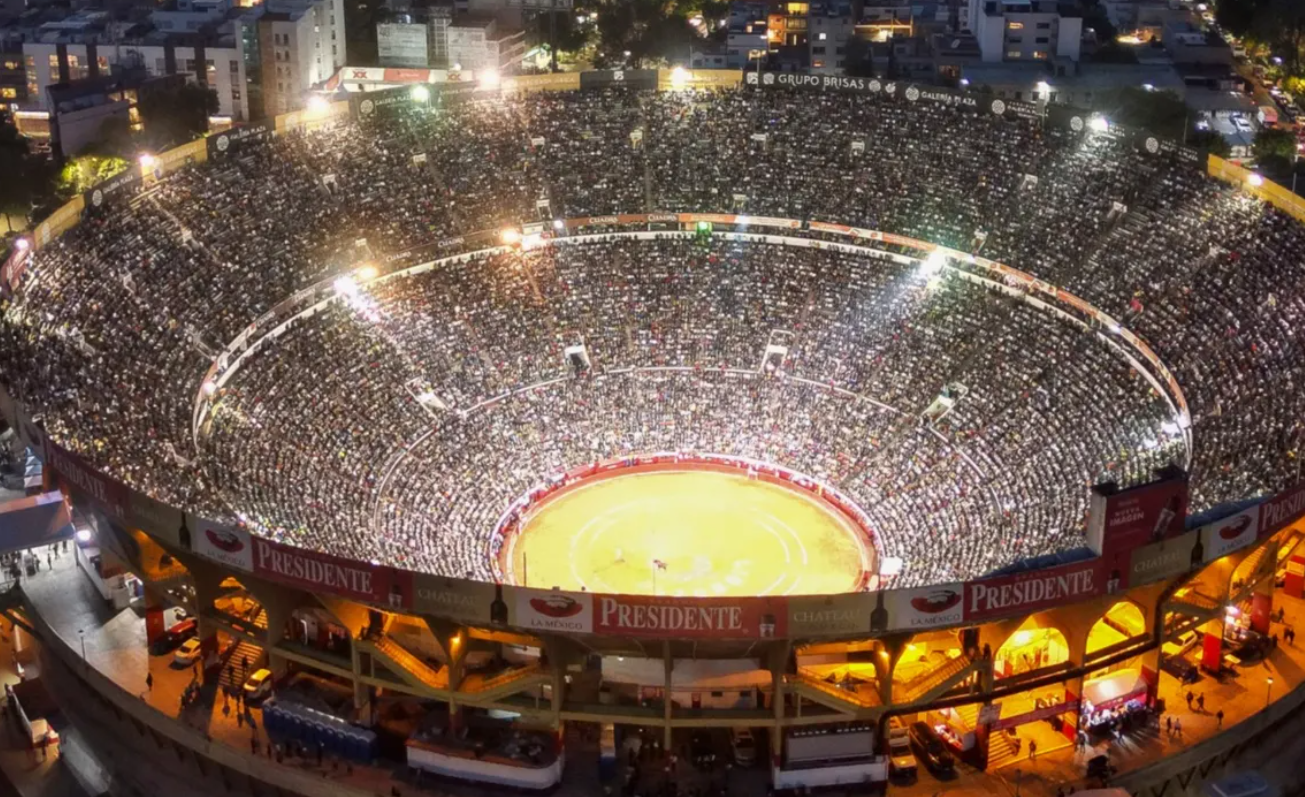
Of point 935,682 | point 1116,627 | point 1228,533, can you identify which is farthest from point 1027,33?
point 935,682

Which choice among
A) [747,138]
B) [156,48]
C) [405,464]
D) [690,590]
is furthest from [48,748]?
[156,48]

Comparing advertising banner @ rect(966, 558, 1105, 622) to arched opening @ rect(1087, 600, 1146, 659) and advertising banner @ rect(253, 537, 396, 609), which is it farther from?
advertising banner @ rect(253, 537, 396, 609)

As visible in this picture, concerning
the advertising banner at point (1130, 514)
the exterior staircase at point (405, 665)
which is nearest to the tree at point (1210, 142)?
the advertising banner at point (1130, 514)

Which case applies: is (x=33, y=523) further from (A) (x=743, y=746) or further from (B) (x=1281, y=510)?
(B) (x=1281, y=510)

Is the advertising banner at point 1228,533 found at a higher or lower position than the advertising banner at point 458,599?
higher

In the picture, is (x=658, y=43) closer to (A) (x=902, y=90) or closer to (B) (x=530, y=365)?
(A) (x=902, y=90)

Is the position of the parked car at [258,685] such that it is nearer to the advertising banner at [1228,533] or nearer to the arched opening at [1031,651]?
the arched opening at [1031,651]
